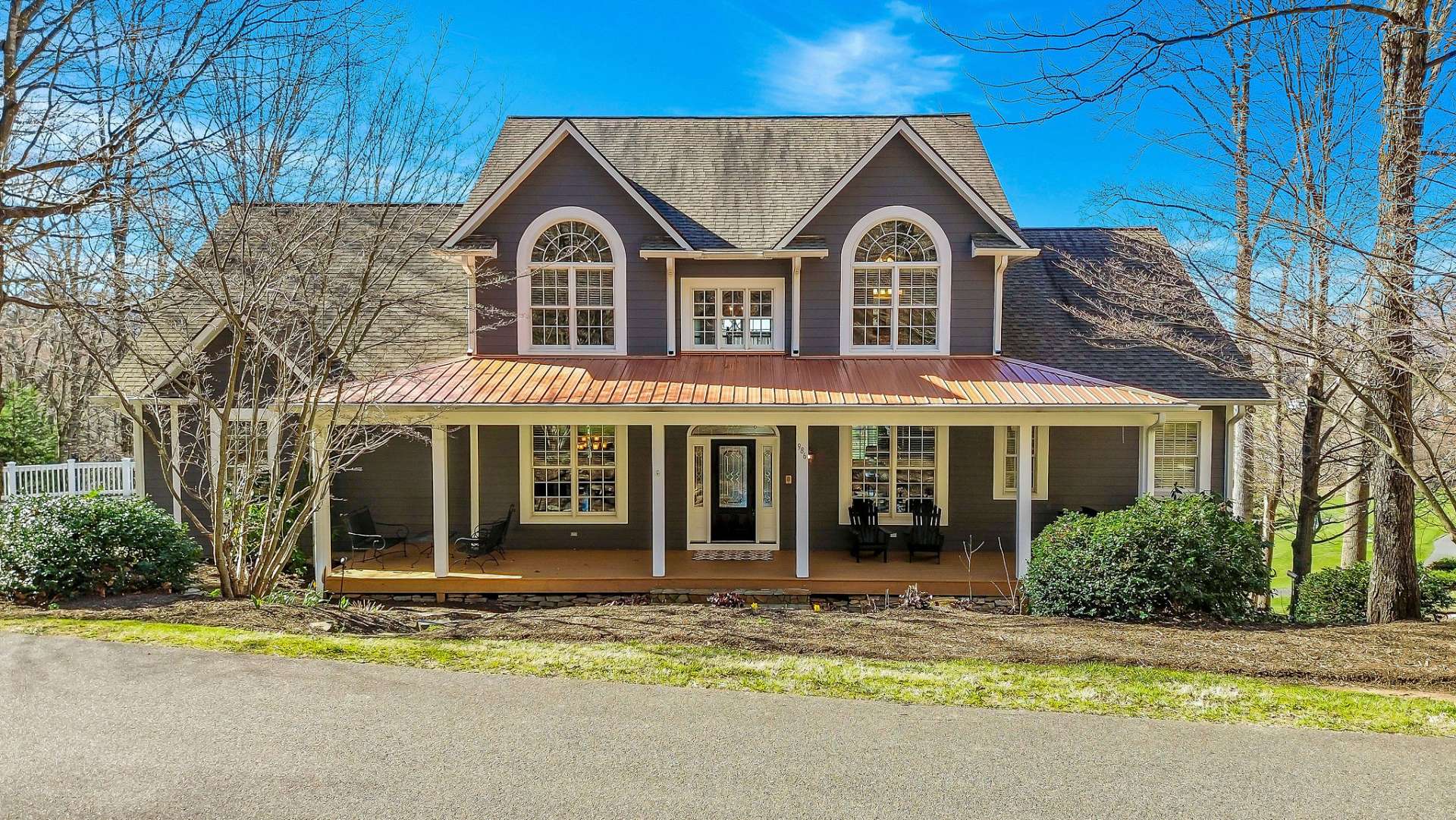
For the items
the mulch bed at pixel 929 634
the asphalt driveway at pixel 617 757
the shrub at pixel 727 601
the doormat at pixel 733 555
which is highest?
A: the asphalt driveway at pixel 617 757

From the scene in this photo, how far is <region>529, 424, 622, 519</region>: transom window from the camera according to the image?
1348 cm

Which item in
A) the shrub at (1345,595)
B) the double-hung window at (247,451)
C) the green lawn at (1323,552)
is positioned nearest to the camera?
the double-hung window at (247,451)

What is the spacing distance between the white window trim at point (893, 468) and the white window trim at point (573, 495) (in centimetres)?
360

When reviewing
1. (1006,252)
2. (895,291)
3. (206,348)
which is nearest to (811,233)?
(895,291)

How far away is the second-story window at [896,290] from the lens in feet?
43.2

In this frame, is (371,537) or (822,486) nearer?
(371,537)

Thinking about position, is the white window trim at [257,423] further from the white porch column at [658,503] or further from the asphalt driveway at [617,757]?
the white porch column at [658,503]

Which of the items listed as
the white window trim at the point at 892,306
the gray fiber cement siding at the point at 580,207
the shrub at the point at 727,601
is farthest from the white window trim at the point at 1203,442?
the gray fiber cement siding at the point at 580,207

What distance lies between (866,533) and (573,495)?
4.88m

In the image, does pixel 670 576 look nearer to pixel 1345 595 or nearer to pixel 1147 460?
pixel 1147 460

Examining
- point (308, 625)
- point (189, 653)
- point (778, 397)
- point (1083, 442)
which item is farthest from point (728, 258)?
point (189, 653)

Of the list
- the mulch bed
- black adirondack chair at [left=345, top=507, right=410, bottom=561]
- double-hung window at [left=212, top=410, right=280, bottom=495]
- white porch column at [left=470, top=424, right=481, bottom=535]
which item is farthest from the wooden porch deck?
double-hung window at [left=212, top=410, right=280, bottom=495]

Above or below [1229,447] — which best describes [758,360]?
above

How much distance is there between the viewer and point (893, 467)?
532 inches
